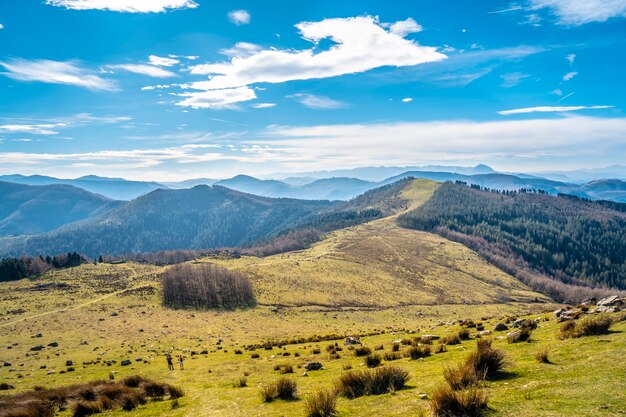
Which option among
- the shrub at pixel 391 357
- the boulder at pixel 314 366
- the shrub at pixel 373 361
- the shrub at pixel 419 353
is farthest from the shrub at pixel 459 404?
the boulder at pixel 314 366

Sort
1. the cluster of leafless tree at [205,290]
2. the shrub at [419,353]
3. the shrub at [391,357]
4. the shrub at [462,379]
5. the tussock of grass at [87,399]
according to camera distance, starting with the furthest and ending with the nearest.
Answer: the cluster of leafless tree at [205,290]
the shrub at [391,357]
the shrub at [419,353]
the tussock of grass at [87,399]
the shrub at [462,379]

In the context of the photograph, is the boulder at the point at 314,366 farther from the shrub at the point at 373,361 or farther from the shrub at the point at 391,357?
the shrub at the point at 373,361

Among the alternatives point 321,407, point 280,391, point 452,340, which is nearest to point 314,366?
point 280,391

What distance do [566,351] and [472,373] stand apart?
6.24 metres

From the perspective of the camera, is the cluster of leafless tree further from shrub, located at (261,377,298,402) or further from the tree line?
shrub, located at (261,377,298,402)

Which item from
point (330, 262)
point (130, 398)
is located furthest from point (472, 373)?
point (330, 262)

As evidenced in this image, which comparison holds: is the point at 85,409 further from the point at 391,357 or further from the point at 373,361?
the point at 391,357

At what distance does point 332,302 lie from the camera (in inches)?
4427

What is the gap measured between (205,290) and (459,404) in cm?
10504

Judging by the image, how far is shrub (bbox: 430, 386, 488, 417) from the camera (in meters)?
9.70

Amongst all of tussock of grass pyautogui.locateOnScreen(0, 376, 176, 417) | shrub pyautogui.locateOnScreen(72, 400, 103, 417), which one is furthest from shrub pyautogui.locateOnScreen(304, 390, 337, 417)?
shrub pyautogui.locateOnScreen(72, 400, 103, 417)

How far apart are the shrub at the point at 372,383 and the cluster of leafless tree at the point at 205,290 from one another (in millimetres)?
87876

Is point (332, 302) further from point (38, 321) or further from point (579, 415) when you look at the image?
point (579, 415)

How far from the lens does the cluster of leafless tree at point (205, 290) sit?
98.4 metres
